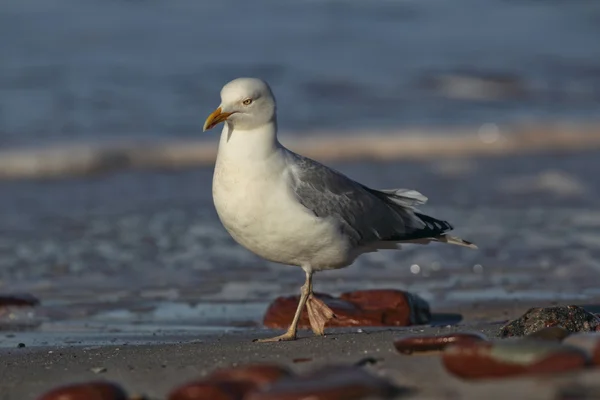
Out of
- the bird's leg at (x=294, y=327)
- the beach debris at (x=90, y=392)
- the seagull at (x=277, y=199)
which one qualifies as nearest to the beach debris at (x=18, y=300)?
the seagull at (x=277, y=199)

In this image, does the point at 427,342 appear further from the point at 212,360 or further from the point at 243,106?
the point at 243,106

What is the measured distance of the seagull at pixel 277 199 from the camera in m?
5.32

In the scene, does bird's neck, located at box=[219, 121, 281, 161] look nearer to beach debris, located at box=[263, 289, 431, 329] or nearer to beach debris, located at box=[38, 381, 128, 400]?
beach debris, located at box=[263, 289, 431, 329]

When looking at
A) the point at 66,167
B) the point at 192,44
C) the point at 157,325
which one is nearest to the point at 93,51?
the point at 192,44

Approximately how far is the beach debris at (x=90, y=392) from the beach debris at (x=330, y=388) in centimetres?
57

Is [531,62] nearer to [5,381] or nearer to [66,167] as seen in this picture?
[66,167]

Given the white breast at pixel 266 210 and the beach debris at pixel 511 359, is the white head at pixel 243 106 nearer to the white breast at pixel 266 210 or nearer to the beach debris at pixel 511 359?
the white breast at pixel 266 210

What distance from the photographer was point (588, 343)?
12.3 ft

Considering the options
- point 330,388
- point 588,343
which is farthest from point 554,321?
point 330,388

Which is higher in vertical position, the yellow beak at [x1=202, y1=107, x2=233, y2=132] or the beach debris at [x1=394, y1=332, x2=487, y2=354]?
the yellow beak at [x1=202, y1=107, x2=233, y2=132]

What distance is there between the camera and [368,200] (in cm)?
588

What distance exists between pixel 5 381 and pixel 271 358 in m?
1.00

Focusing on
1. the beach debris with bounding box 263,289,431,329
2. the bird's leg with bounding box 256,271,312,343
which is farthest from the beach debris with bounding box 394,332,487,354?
the beach debris with bounding box 263,289,431,329

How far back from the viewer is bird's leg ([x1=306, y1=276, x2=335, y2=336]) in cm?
562
